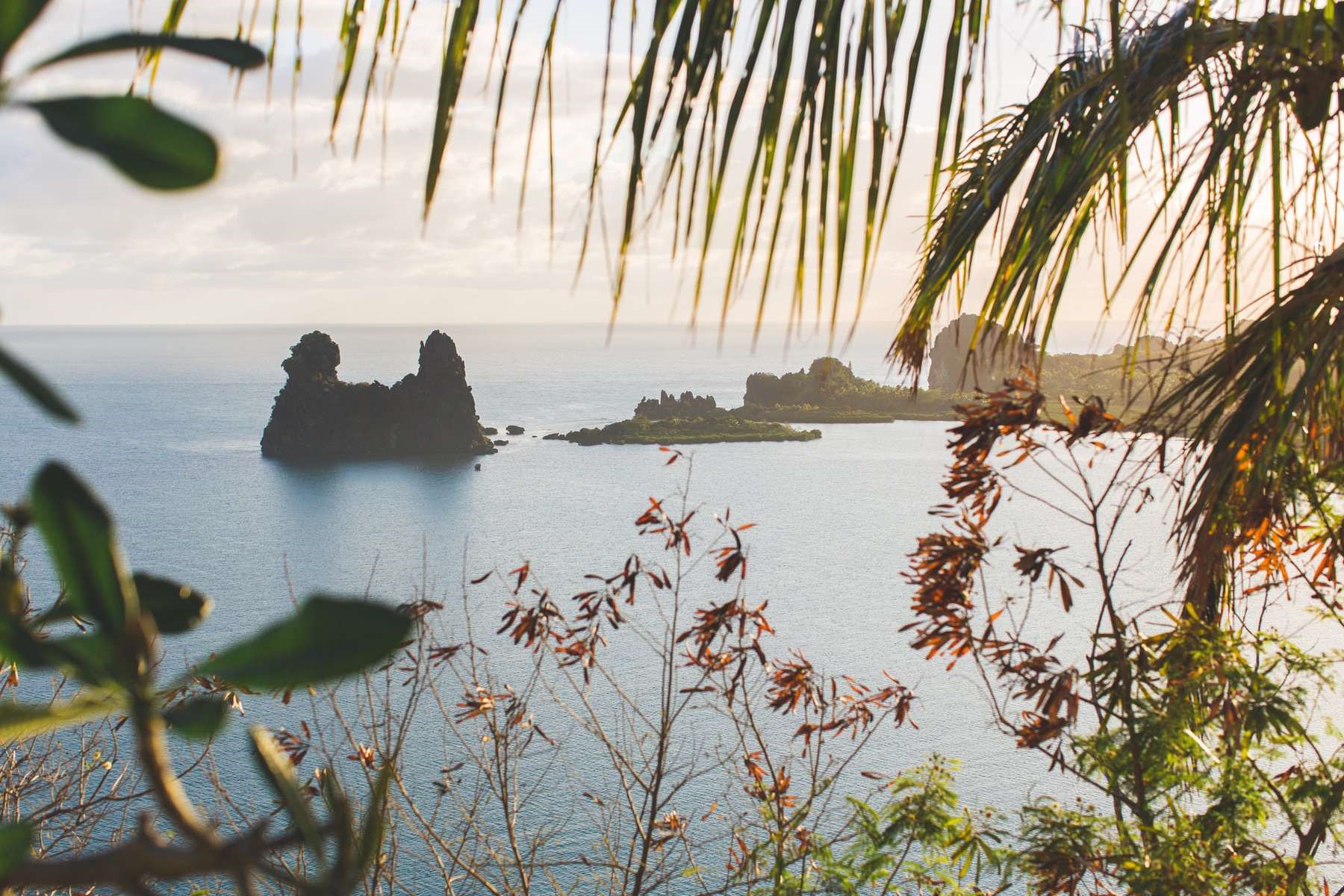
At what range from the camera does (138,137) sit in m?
0.19

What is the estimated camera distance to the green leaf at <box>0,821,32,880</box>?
18cm

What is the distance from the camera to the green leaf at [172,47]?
198 millimetres

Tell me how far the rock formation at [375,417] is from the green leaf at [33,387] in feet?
108

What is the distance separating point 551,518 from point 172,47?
78.6 feet

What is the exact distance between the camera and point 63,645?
0.61 ft

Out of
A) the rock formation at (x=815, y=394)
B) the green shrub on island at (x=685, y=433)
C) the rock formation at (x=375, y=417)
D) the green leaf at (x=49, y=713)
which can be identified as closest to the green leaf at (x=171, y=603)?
the green leaf at (x=49, y=713)

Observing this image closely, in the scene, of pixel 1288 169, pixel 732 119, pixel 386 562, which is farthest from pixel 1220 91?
pixel 386 562

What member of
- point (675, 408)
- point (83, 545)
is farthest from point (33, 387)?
point (675, 408)

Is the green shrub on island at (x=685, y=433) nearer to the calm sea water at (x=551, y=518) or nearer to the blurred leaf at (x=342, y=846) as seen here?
the calm sea water at (x=551, y=518)

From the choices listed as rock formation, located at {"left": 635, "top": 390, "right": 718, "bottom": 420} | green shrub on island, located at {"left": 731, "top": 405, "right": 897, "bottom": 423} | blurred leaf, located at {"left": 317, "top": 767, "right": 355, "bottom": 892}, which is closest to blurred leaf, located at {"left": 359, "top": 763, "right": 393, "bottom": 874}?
blurred leaf, located at {"left": 317, "top": 767, "right": 355, "bottom": 892}

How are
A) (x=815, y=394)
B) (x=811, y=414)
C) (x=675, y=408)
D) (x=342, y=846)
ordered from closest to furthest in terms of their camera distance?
(x=342, y=846), (x=675, y=408), (x=811, y=414), (x=815, y=394)

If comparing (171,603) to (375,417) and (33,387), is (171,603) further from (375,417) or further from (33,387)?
(375,417)

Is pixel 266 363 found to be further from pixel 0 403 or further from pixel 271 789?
pixel 271 789

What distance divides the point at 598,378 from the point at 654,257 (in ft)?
192
